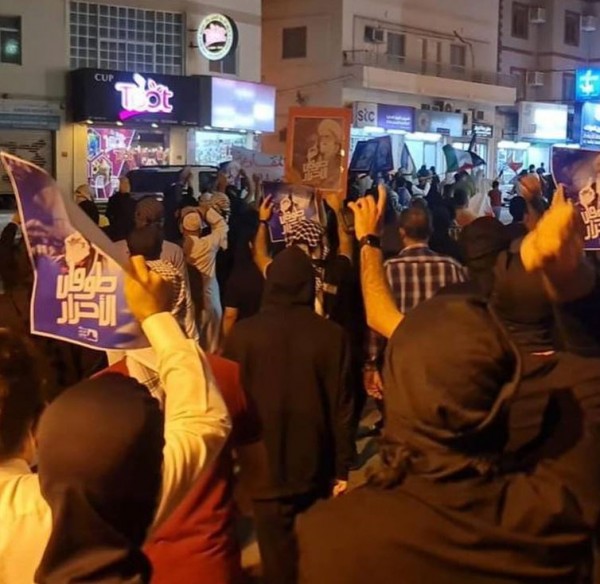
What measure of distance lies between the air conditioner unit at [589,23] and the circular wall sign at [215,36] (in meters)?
21.9

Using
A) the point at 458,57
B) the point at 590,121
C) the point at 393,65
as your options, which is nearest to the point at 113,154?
the point at 393,65

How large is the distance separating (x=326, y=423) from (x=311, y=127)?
3.50 meters

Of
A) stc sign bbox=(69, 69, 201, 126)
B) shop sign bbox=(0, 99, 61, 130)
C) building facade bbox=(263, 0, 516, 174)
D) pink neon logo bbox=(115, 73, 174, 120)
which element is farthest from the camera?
building facade bbox=(263, 0, 516, 174)

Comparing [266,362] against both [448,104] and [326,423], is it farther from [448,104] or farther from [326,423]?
[448,104]

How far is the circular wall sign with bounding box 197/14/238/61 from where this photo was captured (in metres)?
23.3

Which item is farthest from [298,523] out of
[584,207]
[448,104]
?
[448,104]

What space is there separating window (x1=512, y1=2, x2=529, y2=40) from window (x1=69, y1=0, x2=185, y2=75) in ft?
59.9

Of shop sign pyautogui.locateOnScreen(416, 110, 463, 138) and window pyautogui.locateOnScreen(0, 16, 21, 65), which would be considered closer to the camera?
window pyautogui.locateOnScreen(0, 16, 21, 65)

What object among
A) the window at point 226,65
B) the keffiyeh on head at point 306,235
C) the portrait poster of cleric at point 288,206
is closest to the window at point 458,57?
the window at point 226,65

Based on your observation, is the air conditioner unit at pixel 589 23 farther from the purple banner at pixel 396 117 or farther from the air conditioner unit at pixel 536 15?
the purple banner at pixel 396 117

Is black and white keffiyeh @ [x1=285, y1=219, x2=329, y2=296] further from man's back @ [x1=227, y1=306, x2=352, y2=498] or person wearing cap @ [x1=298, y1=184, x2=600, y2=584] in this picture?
person wearing cap @ [x1=298, y1=184, x2=600, y2=584]

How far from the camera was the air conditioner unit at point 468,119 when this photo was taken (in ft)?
111

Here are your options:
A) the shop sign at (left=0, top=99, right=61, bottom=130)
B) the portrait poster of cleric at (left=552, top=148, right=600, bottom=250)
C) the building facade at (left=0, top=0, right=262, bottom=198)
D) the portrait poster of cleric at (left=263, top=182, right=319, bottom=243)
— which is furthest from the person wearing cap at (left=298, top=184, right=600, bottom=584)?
the shop sign at (left=0, top=99, right=61, bottom=130)

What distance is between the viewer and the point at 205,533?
3273mm
